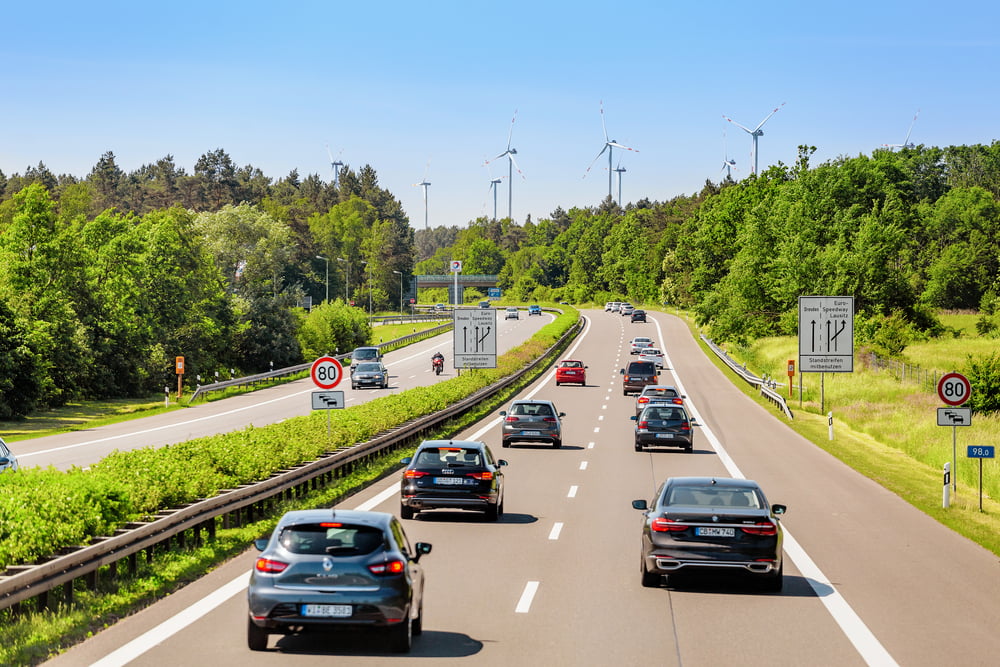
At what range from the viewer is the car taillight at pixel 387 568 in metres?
10.2

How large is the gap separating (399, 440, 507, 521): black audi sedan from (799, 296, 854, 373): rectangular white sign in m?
32.2

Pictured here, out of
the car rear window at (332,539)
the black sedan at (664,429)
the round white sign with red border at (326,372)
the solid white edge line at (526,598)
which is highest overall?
the round white sign with red border at (326,372)

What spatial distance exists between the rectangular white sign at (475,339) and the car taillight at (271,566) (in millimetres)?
45696

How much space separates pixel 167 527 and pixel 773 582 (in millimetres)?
7414

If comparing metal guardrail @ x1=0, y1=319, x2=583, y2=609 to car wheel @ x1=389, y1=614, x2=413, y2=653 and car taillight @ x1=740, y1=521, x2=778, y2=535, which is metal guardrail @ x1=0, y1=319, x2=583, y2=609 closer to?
car wheel @ x1=389, y1=614, x2=413, y2=653

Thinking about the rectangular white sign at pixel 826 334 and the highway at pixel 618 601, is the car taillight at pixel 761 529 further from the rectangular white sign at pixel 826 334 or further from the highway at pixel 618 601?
the rectangular white sign at pixel 826 334

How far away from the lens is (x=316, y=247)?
18812 centimetres

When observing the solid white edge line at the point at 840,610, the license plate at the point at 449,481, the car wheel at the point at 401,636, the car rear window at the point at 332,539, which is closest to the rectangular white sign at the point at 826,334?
the solid white edge line at the point at 840,610

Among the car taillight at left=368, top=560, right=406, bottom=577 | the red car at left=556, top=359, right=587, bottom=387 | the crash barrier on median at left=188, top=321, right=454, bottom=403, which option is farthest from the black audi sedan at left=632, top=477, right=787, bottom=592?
the red car at left=556, top=359, right=587, bottom=387

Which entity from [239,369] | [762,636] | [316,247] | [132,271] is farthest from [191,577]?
[316,247]

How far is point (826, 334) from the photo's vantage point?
164 ft

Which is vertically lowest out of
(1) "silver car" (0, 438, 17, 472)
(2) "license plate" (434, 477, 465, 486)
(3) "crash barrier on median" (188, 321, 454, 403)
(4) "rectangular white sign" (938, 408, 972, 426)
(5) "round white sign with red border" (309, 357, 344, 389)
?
(3) "crash barrier on median" (188, 321, 454, 403)

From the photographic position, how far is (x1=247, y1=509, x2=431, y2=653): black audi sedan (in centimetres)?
1014

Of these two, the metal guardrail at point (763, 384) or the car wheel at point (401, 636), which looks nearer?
the car wheel at point (401, 636)
